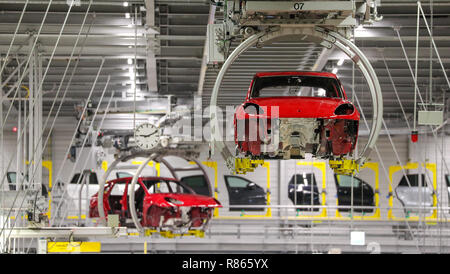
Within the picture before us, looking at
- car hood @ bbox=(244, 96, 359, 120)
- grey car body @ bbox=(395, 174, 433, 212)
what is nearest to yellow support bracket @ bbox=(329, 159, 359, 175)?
car hood @ bbox=(244, 96, 359, 120)

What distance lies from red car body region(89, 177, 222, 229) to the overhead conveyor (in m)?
5.79

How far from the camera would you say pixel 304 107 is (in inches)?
295

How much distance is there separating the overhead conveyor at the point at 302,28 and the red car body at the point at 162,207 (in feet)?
19.0

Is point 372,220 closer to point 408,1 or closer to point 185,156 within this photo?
point 185,156

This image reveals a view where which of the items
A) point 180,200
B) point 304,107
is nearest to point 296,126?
point 304,107

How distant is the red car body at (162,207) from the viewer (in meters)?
13.5

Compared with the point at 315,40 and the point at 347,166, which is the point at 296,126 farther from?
the point at 315,40

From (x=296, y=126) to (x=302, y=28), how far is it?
1054 millimetres

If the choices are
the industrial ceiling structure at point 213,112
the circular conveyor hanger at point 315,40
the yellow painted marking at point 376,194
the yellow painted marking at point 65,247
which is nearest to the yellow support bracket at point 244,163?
the industrial ceiling structure at point 213,112

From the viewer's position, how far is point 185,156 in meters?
14.5

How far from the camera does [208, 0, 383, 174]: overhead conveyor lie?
22.5 feet

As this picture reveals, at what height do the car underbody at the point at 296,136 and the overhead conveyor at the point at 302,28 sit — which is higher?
the overhead conveyor at the point at 302,28

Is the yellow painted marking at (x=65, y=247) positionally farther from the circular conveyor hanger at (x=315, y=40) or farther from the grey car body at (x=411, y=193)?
the grey car body at (x=411, y=193)
